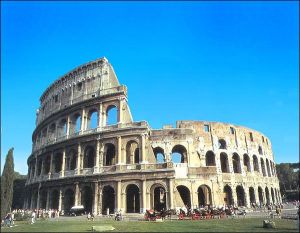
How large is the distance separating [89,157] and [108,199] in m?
5.23

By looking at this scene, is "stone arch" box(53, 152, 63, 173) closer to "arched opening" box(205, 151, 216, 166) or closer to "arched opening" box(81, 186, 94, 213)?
"arched opening" box(81, 186, 94, 213)

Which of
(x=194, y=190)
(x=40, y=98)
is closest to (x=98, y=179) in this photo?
(x=194, y=190)

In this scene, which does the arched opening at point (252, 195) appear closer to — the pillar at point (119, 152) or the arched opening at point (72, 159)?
the pillar at point (119, 152)

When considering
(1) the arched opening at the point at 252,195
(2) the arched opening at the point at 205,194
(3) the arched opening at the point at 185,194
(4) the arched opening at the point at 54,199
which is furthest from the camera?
(1) the arched opening at the point at 252,195

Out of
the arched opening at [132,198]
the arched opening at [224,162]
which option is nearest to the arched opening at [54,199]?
the arched opening at [132,198]

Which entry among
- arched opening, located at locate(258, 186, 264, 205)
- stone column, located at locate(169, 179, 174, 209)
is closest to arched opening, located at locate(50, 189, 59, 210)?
stone column, located at locate(169, 179, 174, 209)

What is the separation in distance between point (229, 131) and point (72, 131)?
1920cm

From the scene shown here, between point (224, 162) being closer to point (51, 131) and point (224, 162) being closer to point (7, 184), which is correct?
point (51, 131)

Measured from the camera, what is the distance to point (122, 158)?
2880cm

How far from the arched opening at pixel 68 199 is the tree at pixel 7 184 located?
11.1m

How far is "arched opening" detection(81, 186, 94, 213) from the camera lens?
1165 inches

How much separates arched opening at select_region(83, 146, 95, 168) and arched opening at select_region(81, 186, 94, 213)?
262cm

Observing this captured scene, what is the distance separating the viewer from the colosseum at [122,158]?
28000 mm

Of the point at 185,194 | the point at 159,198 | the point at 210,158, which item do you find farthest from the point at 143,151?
the point at 210,158
